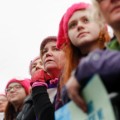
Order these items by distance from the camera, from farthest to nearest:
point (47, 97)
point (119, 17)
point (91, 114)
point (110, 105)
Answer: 1. point (47, 97)
2. point (119, 17)
3. point (91, 114)
4. point (110, 105)

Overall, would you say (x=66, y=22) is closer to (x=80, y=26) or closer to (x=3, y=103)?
(x=80, y=26)

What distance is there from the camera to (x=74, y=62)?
6.04ft

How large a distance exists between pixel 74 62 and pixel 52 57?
58 centimetres

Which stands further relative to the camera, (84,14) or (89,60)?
(84,14)

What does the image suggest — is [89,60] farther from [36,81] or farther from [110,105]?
[36,81]

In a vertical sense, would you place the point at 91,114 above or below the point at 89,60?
below

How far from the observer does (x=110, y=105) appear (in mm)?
903

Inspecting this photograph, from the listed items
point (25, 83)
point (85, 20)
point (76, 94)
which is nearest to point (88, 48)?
point (85, 20)

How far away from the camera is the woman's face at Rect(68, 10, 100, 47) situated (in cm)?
183

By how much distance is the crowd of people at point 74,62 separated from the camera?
101 cm

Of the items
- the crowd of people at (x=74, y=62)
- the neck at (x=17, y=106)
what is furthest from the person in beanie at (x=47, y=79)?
the neck at (x=17, y=106)

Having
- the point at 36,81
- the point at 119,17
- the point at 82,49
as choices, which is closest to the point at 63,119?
the point at 119,17

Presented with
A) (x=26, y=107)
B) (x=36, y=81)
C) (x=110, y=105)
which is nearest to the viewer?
(x=110, y=105)

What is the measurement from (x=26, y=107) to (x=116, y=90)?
1.66 metres
